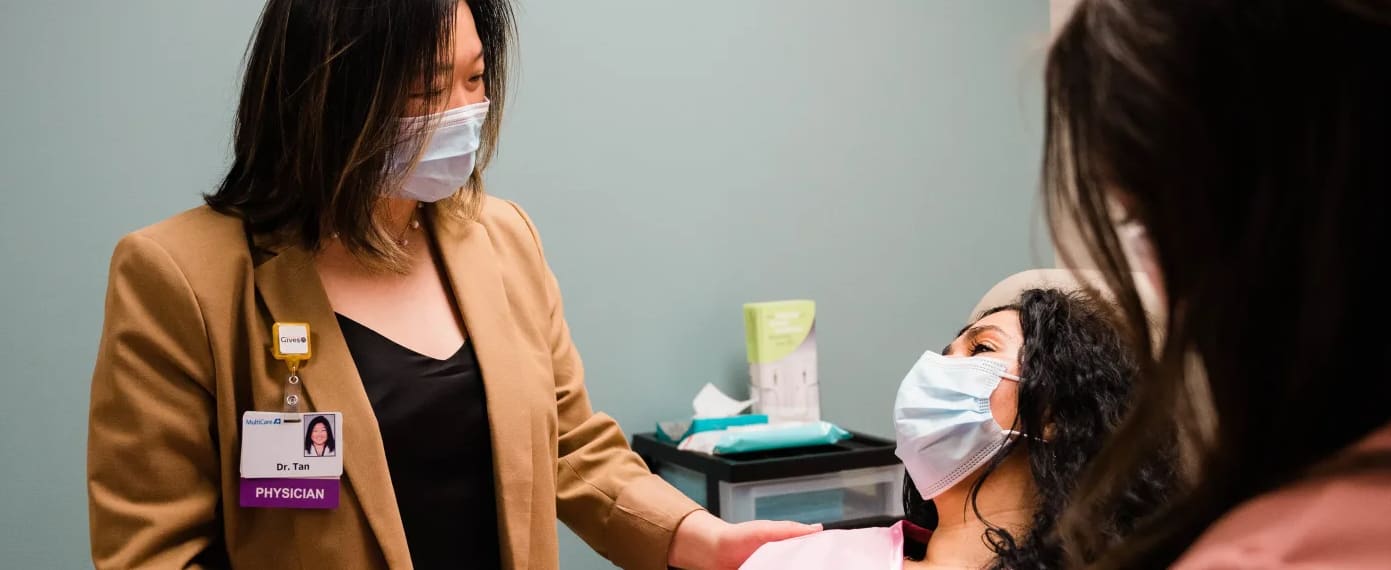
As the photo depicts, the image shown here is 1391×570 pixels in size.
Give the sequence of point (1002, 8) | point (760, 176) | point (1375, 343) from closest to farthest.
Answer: point (1375, 343)
point (760, 176)
point (1002, 8)

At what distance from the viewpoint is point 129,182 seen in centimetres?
223

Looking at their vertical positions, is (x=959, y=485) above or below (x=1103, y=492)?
below

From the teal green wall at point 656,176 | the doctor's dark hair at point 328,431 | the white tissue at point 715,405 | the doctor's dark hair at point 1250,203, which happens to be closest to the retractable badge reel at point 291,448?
the doctor's dark hair at point 328,431

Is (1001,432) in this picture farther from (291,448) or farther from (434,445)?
(291,448)

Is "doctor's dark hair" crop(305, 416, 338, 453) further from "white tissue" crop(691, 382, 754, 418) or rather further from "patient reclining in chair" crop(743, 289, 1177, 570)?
"white tissue" crop(691, 382, 754, 418)

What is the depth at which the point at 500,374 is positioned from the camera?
144 cm

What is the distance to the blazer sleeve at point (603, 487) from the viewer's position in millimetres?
1582

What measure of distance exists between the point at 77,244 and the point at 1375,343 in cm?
225

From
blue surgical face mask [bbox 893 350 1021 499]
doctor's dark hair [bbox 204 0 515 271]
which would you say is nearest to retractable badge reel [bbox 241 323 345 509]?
doctor's dark hair [bbox 204 0 515 271]

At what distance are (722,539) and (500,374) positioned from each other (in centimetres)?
38

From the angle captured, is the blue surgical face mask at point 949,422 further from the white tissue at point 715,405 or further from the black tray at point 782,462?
the white tissue at point 715,405

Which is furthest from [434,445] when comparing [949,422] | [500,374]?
[949,422]

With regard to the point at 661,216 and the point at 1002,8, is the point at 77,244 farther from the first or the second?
the point at 1002,8

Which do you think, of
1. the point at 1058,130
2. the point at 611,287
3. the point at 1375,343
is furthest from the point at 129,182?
the point at 1375,343
